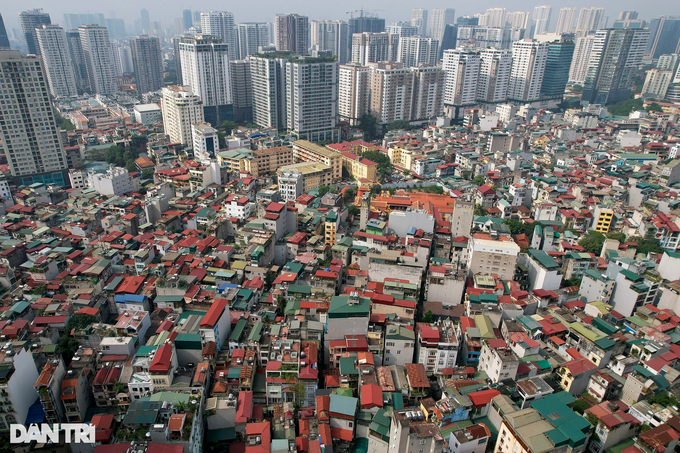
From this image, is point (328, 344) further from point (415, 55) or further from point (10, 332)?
point (415, 55)

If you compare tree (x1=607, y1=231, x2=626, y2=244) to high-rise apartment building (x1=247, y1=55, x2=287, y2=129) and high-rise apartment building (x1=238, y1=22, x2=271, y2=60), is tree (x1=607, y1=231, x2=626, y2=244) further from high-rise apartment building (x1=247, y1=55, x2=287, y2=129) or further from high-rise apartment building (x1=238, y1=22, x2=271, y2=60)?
high-rise apartment building (x1=238, y1=22, x2=271, y2=60)

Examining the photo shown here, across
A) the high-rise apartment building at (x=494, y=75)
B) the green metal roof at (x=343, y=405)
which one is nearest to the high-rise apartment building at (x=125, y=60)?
the high-rise apartment building at (x=494, y=75)

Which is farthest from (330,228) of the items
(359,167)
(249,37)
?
(249,37)

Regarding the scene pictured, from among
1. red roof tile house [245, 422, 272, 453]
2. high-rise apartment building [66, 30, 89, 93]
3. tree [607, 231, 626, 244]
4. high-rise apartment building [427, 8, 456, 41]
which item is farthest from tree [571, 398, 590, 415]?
high-rise apartment building [427, 8, 456, 41]

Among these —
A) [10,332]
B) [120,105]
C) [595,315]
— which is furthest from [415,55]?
[10,332]

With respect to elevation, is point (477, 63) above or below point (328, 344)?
above

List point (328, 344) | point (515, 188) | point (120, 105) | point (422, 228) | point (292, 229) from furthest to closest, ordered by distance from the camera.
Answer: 1. point (120, 105)
2. point (515, 188)
3. point (292, 229)
4. point (422, 228)
5. point (328, 344)
